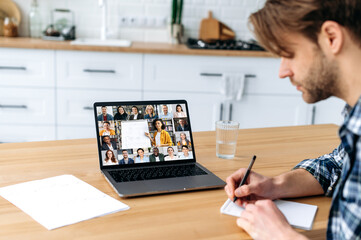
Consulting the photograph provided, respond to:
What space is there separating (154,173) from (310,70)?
0.51 metres

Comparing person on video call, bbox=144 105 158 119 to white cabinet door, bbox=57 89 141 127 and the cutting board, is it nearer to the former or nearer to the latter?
white cabinet door, bbox=57 89 141 127

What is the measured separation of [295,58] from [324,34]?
4.4 inches

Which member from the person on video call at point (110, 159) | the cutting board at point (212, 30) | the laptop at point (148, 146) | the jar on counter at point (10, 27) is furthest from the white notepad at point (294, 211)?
the jar on counter at point (10, 27)

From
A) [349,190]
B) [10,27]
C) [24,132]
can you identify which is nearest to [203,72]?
[24,132]

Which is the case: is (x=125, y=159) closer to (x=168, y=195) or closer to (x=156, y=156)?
(x=156, y=156)

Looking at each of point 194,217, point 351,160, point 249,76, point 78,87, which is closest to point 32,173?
point 194,217

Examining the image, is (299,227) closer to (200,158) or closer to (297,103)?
(200,158)

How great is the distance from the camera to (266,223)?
96 centimetres

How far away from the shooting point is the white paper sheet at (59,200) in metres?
0.97

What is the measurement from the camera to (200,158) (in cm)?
142

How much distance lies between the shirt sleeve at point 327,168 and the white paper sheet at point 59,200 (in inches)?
21.9

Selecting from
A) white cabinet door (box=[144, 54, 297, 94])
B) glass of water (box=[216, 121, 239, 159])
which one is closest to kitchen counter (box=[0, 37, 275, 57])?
white cabinet door (box=[144, 54, 297, 94])

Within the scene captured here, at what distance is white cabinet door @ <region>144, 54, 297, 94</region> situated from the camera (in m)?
3.20

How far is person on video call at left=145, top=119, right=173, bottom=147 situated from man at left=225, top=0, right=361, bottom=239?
0.87 ft
